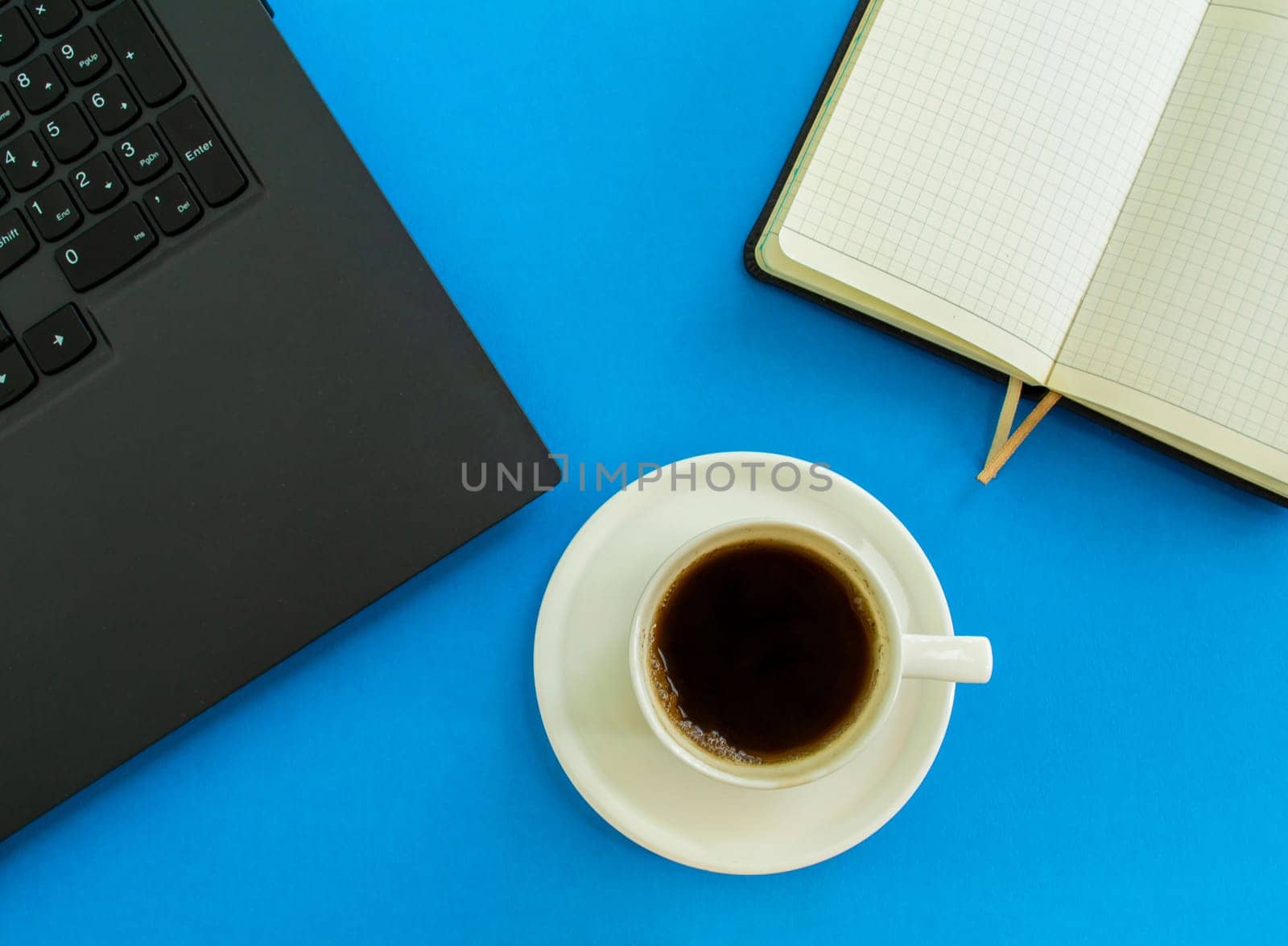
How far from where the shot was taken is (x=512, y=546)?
1.89 feet

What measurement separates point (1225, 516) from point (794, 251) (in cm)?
34

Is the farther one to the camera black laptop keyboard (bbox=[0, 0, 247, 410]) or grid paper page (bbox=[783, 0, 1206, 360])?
grid paper page (bbox=[783, 0, 1206, 360])

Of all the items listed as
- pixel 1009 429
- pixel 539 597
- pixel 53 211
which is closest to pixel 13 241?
pixel 53 211

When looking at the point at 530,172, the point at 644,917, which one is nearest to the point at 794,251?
the point at 530,172

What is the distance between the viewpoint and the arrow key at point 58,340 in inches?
A: 17.2

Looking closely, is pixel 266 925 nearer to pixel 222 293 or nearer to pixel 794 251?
pixel 222 293

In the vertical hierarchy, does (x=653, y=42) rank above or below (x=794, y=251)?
above

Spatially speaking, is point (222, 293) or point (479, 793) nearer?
point (222, 293)

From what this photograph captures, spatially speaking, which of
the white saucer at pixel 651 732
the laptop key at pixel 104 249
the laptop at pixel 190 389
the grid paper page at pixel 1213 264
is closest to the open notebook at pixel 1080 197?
the grid paper page at pixel 1213 264

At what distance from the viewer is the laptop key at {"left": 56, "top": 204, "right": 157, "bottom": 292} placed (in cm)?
44

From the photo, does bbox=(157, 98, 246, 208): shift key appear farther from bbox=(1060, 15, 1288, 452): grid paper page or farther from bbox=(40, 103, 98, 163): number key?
bbox=(1060, 15, 1288, 452): grid paper page

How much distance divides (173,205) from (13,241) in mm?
77

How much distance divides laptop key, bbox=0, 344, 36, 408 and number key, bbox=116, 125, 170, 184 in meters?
0.11

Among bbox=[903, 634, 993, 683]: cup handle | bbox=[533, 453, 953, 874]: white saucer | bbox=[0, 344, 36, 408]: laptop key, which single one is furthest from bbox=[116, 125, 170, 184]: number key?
bbox=[903, 634, 993, 683]: cup handle
